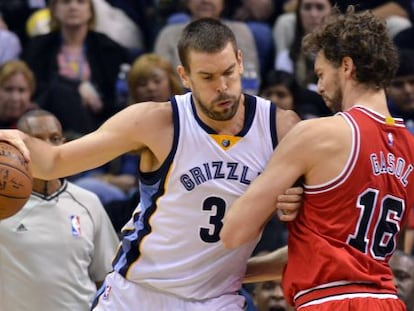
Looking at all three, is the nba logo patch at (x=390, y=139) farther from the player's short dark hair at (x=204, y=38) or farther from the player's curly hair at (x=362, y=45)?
the player's short dark hair at (x=204, y=38)

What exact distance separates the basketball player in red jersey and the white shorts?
46 cm

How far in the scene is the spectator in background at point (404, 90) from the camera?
9.48 meters

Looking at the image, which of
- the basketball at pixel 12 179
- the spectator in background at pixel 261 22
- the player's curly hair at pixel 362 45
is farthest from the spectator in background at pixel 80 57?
the player's curly hair at pixel 362 45

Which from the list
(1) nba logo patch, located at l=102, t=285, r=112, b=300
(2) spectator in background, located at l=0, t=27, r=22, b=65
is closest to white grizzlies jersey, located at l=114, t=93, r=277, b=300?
(1) nba logo patch, located at l=102, t=285, r=112, b=300

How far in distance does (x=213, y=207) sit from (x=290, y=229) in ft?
1.38

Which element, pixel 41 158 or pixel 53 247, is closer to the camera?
pixel 41 158

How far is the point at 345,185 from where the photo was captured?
4730mm

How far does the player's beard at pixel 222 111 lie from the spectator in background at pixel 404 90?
14.8ft

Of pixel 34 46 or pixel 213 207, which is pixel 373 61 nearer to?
pixel 213 207

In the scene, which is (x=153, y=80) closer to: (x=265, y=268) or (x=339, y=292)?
(x=265, y=268)

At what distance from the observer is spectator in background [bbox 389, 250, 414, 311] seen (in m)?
7.19

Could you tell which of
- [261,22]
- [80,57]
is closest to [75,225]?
[80,57]

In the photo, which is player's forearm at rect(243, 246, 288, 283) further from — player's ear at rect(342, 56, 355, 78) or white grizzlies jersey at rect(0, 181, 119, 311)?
white grizzlies jersey at rect(0, 181, 119, 311)

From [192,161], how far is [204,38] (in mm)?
583
